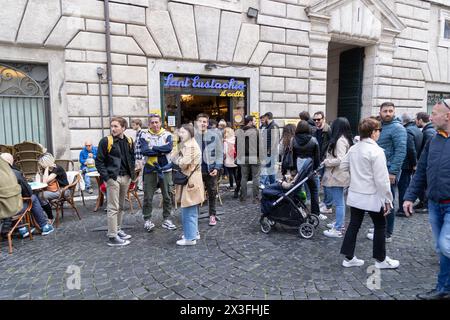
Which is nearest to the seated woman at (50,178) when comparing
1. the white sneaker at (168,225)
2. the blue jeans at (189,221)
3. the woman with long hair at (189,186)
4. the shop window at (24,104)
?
the white sneaker at (168,225)

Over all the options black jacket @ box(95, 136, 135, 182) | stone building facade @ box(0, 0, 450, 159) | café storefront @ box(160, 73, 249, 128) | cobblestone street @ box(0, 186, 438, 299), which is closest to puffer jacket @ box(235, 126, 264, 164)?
cobblestone street @ box(0, 186, 438, 299)

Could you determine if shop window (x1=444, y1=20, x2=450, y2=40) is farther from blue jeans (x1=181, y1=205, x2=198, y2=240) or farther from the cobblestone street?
blue jeans (x1=181, y1=205, x2=198, y2=240)

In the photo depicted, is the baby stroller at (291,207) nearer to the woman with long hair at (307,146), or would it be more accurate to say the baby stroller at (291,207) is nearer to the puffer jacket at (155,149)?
the woman with long hair at (307,146)

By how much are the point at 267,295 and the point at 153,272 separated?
1.36 m

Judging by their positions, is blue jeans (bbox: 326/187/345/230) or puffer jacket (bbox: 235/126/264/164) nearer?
blue jeans (bbox: 326/187/345/230)

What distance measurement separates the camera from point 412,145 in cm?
586

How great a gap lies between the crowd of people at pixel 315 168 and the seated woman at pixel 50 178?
0.05 feet

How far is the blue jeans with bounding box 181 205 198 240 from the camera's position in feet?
14.7

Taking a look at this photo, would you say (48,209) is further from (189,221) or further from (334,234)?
(334,234)

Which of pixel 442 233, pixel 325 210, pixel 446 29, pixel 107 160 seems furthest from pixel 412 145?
pixel 446 29

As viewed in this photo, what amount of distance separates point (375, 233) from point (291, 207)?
1459 millimetres

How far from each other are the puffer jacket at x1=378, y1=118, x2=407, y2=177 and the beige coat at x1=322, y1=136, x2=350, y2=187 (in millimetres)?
533

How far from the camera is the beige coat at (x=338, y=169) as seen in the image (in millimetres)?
4703

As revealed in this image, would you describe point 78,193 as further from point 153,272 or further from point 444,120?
point 444,120
